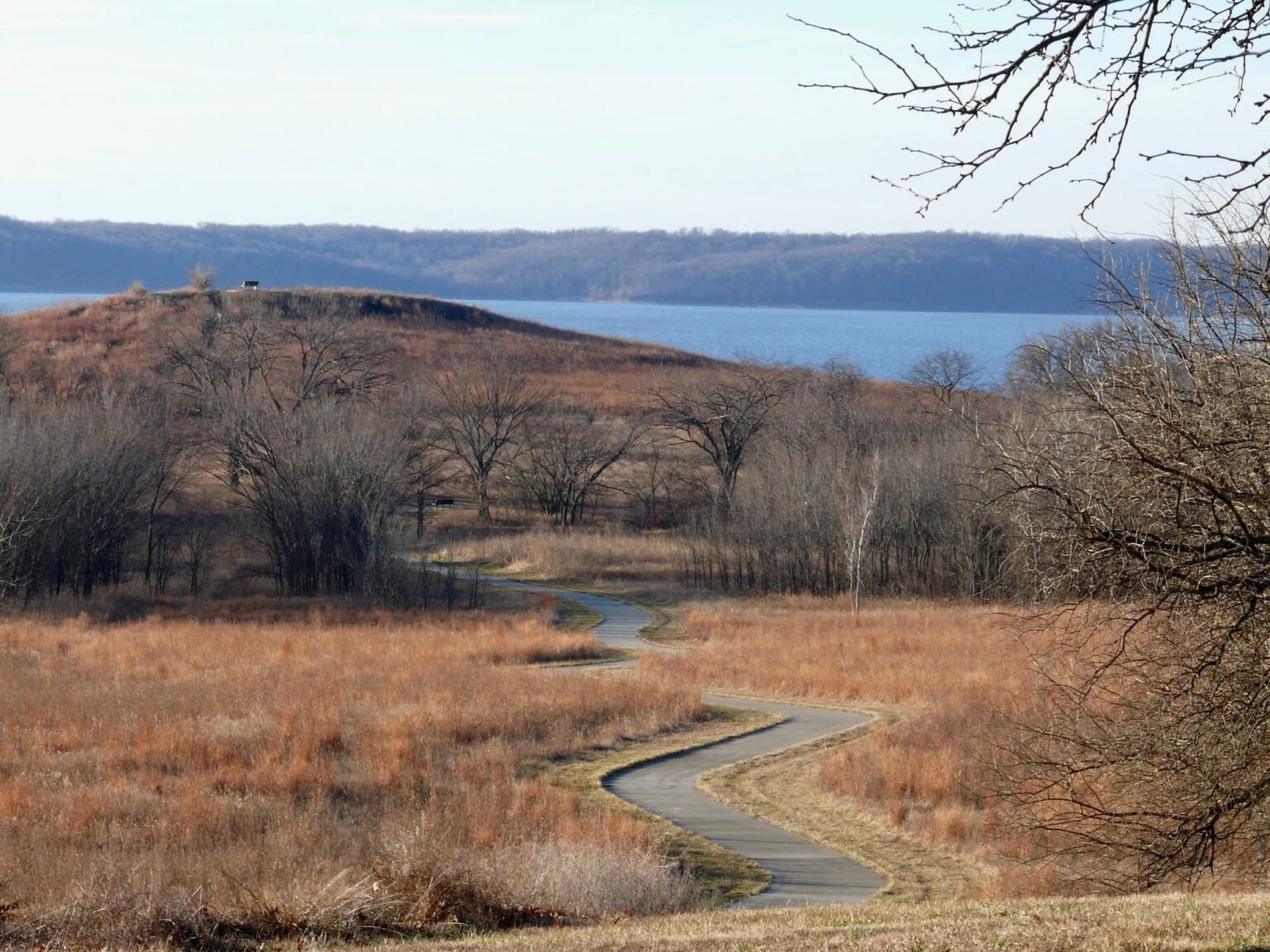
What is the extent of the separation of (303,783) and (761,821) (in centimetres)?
638

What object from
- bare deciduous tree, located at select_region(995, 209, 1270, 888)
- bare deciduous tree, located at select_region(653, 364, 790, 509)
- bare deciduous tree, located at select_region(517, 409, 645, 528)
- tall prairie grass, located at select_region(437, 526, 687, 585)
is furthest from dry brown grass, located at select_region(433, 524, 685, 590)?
bare deciduous tree, located at select_region(995, 209, 1270, 888)

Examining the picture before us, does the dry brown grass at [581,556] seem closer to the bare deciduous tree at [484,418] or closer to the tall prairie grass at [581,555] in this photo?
the tall prairie grass at [581,555]

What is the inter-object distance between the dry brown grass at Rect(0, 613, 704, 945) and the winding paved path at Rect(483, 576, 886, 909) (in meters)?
1.33

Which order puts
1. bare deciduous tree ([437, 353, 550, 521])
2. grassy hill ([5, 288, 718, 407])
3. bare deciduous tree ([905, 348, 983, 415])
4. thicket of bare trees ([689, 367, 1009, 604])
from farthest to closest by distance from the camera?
grassy hill ([5, 288, 718, 407]) < bare deciduous tree ([905, 348, 983, 415]) < bare deciduous tree ([437, 353, 550, 521]) < thicket of bare trees ([689, 367, 1009, 604])

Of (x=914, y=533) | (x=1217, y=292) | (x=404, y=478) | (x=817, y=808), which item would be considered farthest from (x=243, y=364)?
(x=1217, y=292)

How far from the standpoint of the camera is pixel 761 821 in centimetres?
1755

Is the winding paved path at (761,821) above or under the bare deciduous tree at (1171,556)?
under

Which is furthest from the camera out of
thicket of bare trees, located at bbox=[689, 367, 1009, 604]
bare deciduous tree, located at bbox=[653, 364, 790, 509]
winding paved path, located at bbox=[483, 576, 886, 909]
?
bare deciduous tree, located at bbox=[653, 364, 790, 509]

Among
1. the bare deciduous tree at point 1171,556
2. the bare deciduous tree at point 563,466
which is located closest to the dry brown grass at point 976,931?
the bare deciduous tree at point 1171,556

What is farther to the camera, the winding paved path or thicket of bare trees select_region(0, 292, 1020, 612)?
thicket of bare trees select_region(0, 292, 1020, 612)

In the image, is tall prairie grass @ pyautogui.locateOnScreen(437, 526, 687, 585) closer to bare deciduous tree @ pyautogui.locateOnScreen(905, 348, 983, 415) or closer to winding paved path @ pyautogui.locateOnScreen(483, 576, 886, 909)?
bare deciduous tree @ pyautogui.locateOnScreen(905, 348, 983, 415)

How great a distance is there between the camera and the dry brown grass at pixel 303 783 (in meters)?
11.2

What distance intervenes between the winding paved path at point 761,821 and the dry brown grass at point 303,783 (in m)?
1.33

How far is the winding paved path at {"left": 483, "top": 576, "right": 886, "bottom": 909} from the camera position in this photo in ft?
47.1
